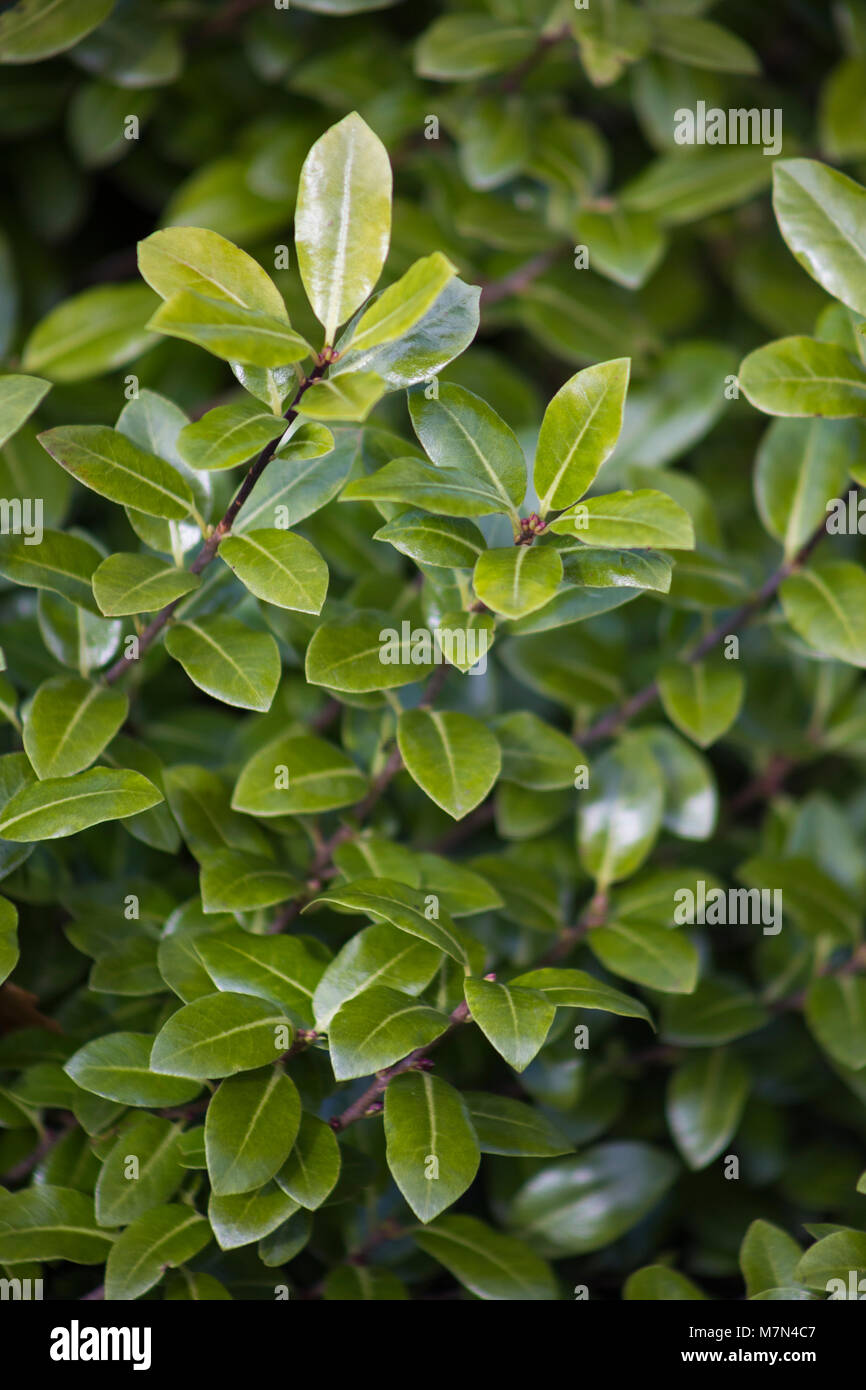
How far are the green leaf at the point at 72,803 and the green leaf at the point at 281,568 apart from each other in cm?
15

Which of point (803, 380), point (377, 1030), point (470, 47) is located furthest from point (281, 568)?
point (470, 47)

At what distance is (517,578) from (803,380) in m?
0.29

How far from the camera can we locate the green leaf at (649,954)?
0.89 m

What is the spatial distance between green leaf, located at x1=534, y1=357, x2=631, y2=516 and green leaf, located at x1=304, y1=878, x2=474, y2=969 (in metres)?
0.28

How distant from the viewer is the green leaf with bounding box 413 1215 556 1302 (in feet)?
2.79

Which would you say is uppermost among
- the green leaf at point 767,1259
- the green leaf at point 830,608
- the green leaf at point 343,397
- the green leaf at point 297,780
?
the green leaf at point 343,397

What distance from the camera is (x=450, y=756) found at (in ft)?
2.64

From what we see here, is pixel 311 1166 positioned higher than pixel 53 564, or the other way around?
pixel 53 564

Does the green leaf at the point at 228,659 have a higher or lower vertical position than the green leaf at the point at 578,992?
higher

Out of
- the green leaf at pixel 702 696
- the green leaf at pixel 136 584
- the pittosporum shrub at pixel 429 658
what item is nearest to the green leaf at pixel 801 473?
the pittosporum shrub at pixel 429 658

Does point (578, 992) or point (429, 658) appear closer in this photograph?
point (578, 992)

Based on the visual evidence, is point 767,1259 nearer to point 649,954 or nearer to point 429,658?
point 649,954

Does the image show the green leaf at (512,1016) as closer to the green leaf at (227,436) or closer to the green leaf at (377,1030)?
the green leaf at (377,1030)

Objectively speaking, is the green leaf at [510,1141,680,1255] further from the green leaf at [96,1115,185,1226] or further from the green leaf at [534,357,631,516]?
the green leaf at [534,357,631,516]
